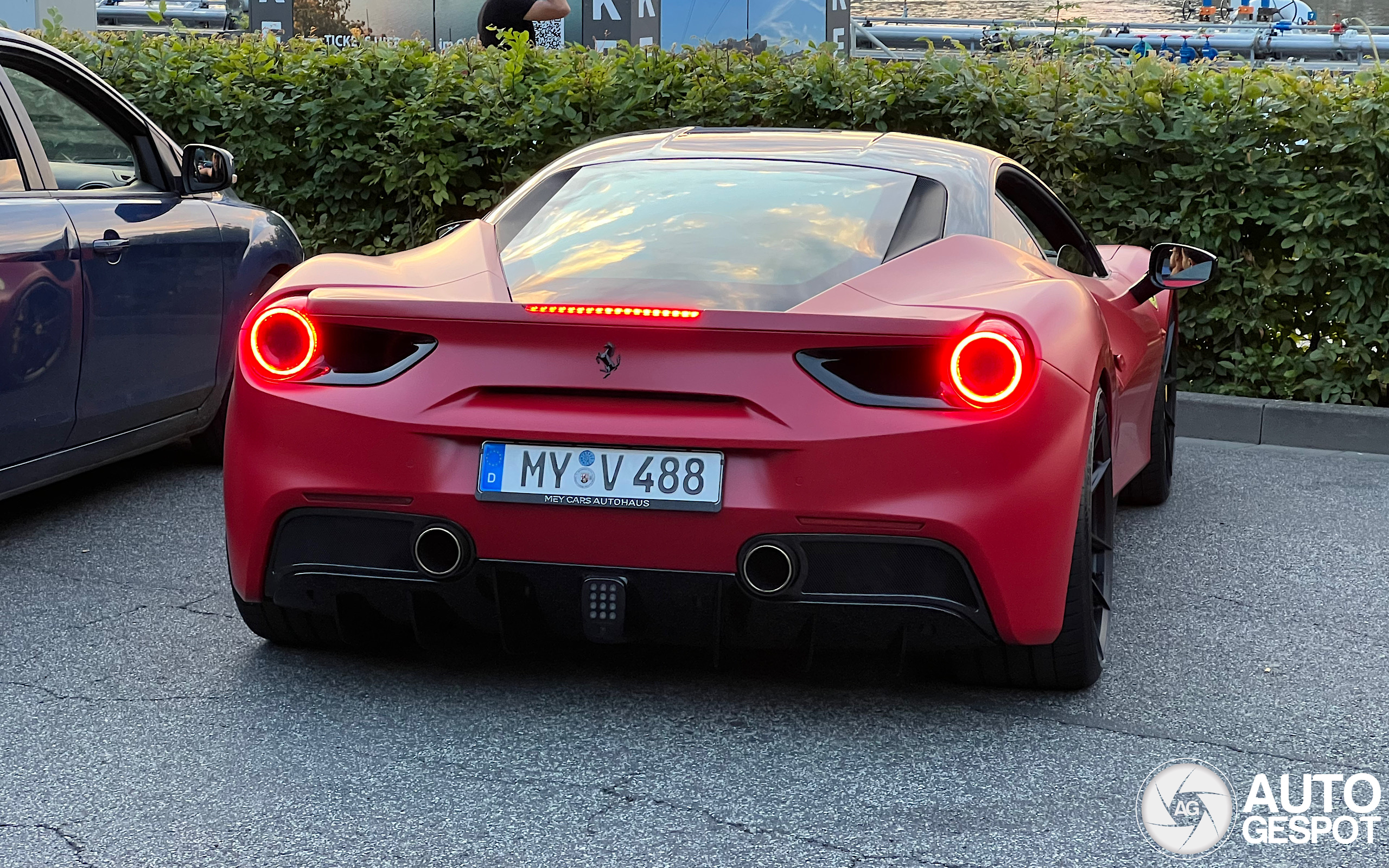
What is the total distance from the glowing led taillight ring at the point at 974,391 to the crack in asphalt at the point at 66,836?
5.94 ft

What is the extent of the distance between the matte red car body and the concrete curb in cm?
442

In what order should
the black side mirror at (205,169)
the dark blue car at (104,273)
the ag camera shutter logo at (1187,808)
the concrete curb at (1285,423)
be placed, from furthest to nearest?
1. the concrete curb at (1285,423)
2. the black side mirror at (205,169)
3. the dark blue car at (104,273)
4. the ag camera shutter logo at (1187,808)

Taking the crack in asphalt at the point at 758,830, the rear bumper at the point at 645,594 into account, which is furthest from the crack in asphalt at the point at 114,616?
the crack in asphalt at the point at 758,830

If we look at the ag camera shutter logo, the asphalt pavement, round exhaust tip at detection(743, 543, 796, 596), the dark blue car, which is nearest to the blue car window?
the dark blue car

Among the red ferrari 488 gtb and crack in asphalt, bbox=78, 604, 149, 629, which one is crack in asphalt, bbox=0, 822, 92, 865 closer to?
the red ferrari 488 gtb

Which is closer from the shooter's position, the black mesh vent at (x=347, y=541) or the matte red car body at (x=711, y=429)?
the matte red car body at (x=711, y=429)

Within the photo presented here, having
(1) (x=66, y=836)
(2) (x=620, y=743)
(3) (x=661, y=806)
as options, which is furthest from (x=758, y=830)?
(1) (x=66, y=836)

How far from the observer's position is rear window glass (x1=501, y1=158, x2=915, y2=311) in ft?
11.2

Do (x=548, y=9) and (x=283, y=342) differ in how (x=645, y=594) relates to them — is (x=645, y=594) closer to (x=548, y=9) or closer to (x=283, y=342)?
(x=283, y=342)

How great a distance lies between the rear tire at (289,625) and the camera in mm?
3818

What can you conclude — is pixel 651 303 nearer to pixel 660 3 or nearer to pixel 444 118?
pixel 444 118

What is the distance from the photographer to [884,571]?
323 centimetres

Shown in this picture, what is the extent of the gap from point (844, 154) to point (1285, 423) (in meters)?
4.12

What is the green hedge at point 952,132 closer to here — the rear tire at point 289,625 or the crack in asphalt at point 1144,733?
the crack in asphalt at point 1144,733
